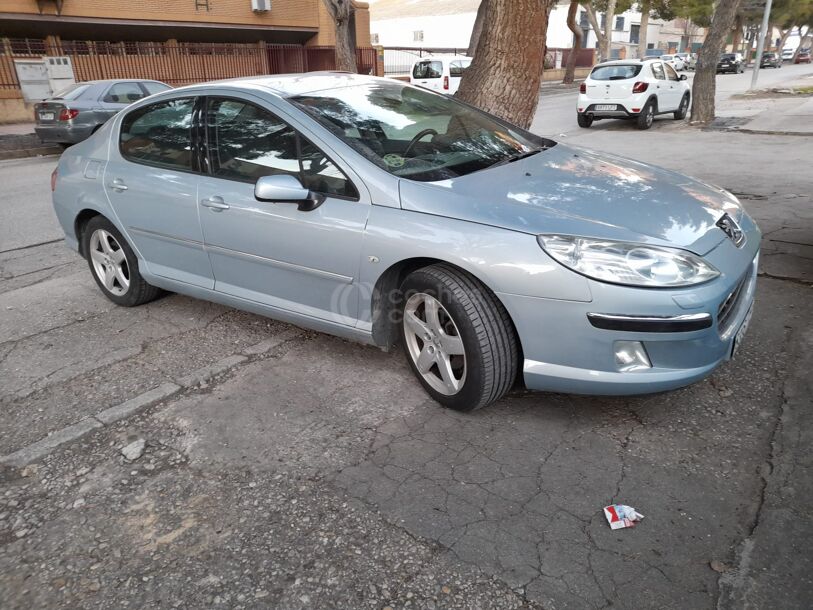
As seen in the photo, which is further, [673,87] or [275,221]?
[673,87]

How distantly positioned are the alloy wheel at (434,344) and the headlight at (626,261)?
0.62 meters

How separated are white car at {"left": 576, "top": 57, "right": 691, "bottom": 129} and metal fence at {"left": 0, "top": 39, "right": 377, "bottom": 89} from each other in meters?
11.3

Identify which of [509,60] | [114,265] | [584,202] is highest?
[509,60]

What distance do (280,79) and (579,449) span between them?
2.83 meters

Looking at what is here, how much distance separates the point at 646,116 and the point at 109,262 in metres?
13.9

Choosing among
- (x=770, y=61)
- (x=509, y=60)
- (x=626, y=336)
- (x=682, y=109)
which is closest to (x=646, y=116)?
(x=682, y=109)

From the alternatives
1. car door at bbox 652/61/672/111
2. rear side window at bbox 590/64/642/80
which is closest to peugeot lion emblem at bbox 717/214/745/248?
rear side window at bbox 590/64/642/80

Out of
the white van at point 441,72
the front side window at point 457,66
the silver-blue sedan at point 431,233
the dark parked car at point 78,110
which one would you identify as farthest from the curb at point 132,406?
the front side window at point 457,66

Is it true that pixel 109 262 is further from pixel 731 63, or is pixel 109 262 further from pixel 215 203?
pixel 731 63

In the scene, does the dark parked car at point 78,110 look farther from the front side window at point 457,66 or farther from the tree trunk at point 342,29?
the front side window at point 457,66

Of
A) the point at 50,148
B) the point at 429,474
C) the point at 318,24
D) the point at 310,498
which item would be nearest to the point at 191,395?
the point at 310,498

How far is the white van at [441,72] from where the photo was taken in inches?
840

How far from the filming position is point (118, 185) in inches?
173

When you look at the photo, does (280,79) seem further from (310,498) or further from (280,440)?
(310,498)
